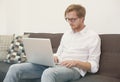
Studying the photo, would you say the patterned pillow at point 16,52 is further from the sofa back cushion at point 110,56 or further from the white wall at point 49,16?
the sofa back cushion at point 110,56

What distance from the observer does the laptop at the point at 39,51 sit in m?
1.96

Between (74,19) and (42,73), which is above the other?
(74,19)

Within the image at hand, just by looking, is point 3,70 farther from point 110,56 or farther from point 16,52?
point 110,56

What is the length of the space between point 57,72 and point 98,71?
0.47 m

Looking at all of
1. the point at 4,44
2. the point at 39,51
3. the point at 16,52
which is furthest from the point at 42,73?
the point at 4,44

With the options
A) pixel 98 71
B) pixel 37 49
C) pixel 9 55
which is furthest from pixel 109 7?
pixel 9 55

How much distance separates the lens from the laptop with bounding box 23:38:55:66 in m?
1.96

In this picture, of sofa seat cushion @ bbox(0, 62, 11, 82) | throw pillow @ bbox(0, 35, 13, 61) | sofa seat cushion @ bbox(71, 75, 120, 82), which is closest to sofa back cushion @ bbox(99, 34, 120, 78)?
sofa seat cushion @ bbox(71, 75, 120, 82)

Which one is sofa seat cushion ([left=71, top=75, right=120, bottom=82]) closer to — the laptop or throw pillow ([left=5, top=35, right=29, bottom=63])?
the laptop

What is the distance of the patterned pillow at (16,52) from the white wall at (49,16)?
53cm

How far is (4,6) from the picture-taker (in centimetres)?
400

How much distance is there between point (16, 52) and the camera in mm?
2939

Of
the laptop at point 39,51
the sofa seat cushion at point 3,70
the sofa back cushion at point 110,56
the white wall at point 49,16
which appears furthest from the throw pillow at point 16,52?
the sofa back cushion at point 110,56

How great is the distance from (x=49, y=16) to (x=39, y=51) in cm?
134
